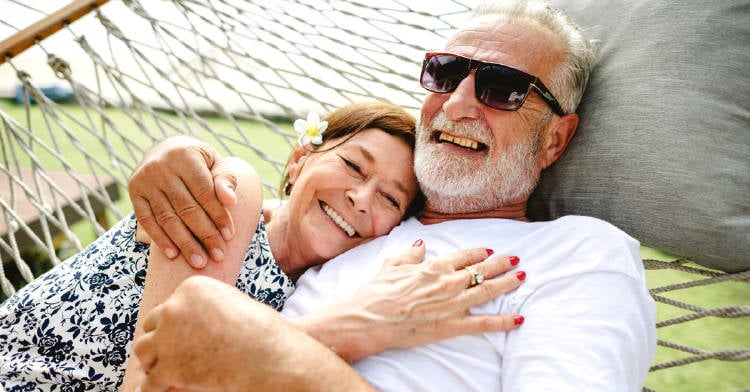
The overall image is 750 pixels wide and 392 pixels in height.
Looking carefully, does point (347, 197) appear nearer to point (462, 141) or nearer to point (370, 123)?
point (370, 123)

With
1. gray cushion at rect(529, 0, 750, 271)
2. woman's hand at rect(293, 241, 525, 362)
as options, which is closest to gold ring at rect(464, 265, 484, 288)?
woman's hand at rect(293, 241, 525, 362)

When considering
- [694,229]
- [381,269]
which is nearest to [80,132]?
[381,269]

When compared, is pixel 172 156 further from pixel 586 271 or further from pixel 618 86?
pixel 618 86

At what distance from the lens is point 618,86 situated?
154 cm

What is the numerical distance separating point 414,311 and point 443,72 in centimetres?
74

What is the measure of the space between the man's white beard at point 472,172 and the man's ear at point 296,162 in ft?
1.07

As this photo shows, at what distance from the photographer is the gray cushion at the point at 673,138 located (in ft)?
4.32

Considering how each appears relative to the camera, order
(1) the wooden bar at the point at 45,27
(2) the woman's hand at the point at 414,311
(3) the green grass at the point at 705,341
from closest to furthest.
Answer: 1. (2) the woman's hand at the point at 414,311
2. (1) the wooden bar at the point at 45,27
3. (3) the green grass at the point at 705,341

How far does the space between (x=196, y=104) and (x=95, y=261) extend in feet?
20.9

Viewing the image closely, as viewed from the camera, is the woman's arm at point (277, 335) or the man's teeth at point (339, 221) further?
the man's teeth at point (339, 221)

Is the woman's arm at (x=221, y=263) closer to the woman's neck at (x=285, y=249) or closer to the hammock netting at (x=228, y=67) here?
the woman's neck at (x=285, y=249)

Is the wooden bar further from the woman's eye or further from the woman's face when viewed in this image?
the woman's eye

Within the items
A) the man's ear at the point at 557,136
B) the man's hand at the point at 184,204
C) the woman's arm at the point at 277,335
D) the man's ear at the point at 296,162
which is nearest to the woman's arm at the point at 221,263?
the man's hand at the point at 184,204

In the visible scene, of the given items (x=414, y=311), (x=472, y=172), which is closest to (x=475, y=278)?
(x=414, y=311)
